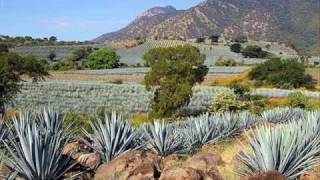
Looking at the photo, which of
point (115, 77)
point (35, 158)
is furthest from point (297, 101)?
point (115, 77)

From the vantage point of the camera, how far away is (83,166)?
391 inches

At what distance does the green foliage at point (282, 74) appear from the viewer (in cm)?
6052

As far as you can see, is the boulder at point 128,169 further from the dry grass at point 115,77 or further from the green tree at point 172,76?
the dry grass at point 115,77

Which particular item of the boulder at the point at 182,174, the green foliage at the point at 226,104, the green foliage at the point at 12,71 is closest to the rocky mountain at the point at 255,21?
the green foliage at the point at 226,104

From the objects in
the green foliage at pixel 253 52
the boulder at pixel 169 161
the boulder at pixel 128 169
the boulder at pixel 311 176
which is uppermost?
the boulder at pixel 128 169

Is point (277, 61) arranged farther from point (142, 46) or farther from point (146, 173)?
point (146, 173)

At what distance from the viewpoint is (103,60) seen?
8944 centimetres

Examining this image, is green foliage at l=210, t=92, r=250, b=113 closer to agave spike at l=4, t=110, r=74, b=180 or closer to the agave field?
the agave field

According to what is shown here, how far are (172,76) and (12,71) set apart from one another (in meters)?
9.40

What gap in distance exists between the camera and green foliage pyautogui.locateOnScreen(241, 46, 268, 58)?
10492 cm

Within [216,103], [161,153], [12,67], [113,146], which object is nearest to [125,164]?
[113,146]

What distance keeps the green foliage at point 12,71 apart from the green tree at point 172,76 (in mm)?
6980

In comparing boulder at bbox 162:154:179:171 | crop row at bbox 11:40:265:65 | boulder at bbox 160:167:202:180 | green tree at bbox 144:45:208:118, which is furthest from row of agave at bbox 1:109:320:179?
crop row at bbox 11:40:265:65

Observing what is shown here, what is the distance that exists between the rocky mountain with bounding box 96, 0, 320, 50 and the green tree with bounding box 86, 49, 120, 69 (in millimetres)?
61028
